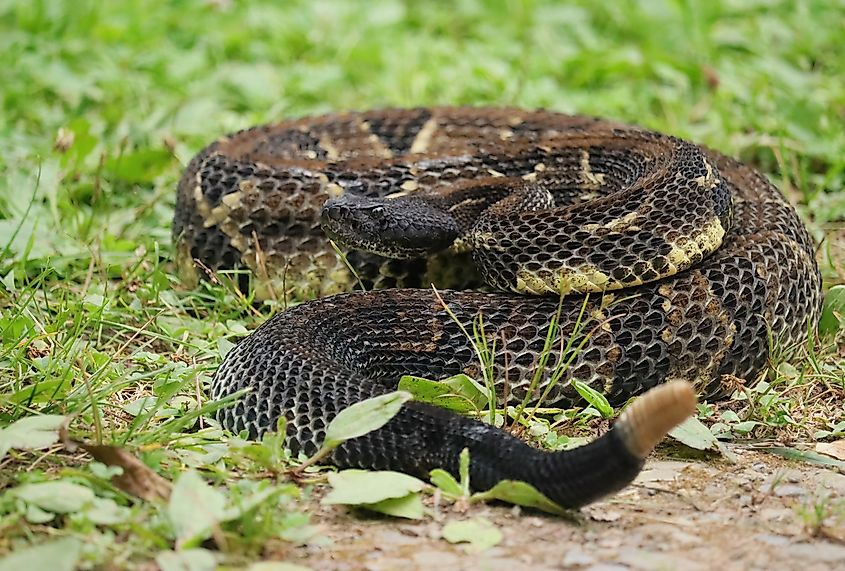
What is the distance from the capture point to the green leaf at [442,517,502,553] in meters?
2.79

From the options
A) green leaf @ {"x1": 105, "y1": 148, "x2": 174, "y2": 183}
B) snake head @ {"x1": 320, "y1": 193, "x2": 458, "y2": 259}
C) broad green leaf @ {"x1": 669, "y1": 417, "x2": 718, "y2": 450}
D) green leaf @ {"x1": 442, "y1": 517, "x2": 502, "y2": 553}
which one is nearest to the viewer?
green leaf @ {"x1": 442, "y1": 517, "x2": 502, "y2": 553}

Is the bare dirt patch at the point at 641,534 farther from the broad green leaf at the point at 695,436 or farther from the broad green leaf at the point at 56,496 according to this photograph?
the broad green leaf at the point at 56,496

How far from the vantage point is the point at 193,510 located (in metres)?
2.66

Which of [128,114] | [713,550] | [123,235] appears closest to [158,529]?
[713,550]

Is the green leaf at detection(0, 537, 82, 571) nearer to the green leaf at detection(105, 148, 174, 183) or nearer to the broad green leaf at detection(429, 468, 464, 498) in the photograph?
the broad green leaf at detection(429, 468, 464, 498)

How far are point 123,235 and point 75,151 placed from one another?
61cm

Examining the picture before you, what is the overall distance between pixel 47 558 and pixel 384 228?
2.27 m

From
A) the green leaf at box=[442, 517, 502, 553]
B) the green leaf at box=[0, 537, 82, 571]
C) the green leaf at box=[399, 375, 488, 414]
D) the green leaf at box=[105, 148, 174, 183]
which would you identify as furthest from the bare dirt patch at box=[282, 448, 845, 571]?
the green leaf at box=[105, 148, 174, 183]

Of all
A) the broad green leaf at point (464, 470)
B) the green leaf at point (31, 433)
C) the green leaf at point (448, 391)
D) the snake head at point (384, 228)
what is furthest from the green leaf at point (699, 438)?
the green leaf at point (31, 433)

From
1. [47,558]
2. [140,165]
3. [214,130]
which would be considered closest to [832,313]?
[47,558]

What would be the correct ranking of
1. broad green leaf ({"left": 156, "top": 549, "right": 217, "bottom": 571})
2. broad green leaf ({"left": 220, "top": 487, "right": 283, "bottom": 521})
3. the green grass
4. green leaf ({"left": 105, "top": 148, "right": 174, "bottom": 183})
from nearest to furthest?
broad green leaf ({"left": 156, "top": 549, "right": 217, "bottom": 571}), broad green leaf ({"left": 220, "top": 487, "right": 283, "bottom": 521}), the green grass, green leaf ({"left": 105, "top": 148, "right": 174, "bottom": 183})

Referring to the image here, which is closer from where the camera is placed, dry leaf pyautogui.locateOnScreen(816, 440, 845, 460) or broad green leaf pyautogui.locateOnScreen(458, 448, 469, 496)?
broad green leaf pyautogui.locateOnScreen(458, 448, 469, 496)

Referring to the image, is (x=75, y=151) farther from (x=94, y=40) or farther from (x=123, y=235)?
(x=94, y=40)

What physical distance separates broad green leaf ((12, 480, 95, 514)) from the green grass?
0.8 inches
